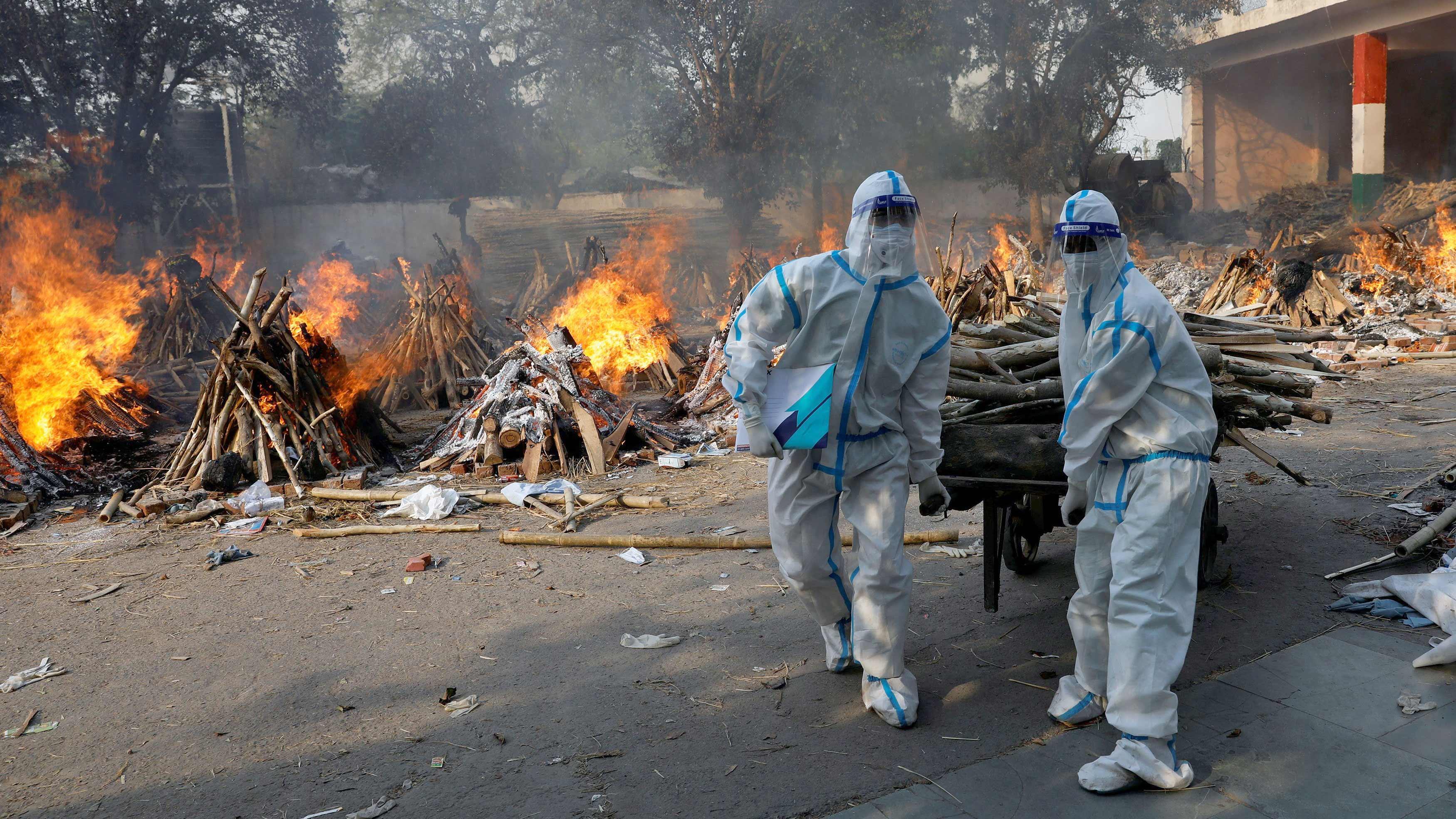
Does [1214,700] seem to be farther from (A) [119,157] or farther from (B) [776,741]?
(A) [119,157]

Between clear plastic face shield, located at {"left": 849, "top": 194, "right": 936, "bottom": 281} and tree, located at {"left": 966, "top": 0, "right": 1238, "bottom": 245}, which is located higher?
tree, located at {"left": 966, "top": 0, "right": 1238, "bottom": 245}

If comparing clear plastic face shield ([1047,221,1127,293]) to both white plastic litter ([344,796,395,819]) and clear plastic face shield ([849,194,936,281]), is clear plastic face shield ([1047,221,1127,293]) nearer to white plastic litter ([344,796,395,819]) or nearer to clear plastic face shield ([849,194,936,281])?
clear plastic face shield ([849,194,936,281])

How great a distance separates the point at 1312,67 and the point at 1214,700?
28853 millimetres

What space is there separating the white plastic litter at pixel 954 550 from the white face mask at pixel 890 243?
2.39 meters

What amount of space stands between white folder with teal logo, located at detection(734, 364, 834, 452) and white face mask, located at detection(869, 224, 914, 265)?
0.45m

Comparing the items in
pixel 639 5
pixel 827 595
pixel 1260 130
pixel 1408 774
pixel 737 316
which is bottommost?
pixel 1408 774

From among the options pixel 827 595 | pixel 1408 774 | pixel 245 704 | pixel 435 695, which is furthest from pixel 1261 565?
pixel 245 704

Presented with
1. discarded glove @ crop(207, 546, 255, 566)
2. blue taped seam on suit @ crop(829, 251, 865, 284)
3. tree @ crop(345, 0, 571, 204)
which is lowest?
discarded glove @ crop(207, 546, 255, 566)

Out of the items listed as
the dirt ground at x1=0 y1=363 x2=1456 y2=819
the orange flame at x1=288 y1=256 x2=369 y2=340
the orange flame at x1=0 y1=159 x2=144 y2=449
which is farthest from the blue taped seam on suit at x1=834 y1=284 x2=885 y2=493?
the orange flame at x1=288 y1=256 x2=369 y2=340

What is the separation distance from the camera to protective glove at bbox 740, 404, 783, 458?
3.49 m

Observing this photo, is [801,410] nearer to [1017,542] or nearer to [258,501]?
[1017,542]

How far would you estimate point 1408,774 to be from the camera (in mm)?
3025

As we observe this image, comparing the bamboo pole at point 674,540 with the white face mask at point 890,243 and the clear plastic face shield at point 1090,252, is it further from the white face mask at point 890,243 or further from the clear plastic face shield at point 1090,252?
the clear plastic face shield at point 1090,252

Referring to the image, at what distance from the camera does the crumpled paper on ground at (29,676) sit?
411 centimetres
